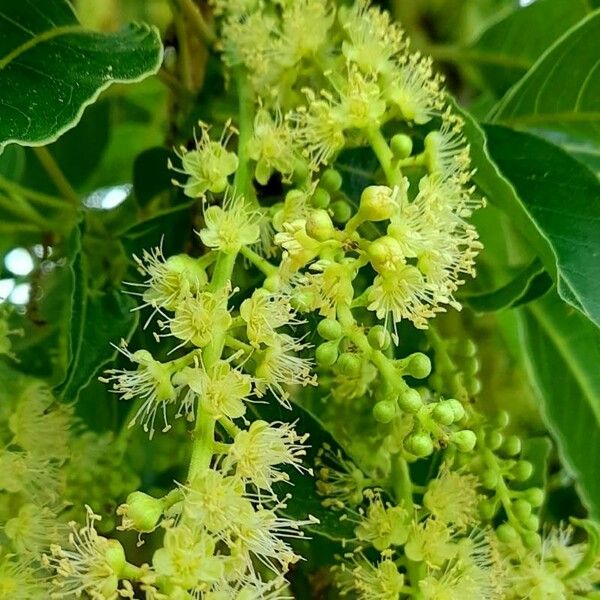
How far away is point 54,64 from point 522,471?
0.44 m

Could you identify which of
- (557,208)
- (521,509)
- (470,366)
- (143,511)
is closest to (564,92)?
(557,208)

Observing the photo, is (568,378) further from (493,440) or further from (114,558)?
(114,558)

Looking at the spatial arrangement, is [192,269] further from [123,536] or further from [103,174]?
→ [103,174]

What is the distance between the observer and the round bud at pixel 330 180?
2.45 feet

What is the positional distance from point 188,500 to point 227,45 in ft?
1.50

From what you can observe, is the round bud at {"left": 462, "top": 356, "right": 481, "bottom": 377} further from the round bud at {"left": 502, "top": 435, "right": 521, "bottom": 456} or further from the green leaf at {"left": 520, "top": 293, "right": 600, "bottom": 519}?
the green leaf at {"left": 520, "top": 293, "right": 600, "bottom": 519}

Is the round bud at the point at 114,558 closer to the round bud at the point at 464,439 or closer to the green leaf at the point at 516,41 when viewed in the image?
the round bud at the point at 464,439

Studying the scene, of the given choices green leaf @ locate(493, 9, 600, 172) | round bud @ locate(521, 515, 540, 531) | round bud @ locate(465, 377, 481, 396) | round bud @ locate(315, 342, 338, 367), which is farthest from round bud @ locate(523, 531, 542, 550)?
green leaf @ locate(493, 9, 600, 172)

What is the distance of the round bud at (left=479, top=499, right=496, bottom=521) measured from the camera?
0.71 meters

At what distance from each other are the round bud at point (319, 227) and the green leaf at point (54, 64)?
173mm

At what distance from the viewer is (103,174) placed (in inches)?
55.2

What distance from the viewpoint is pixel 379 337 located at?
0.62 meters

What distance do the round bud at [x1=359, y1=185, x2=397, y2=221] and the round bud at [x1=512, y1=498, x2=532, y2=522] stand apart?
235mm

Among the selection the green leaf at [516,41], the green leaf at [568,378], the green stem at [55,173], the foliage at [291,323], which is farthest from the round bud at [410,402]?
the green leaf at [516,41]
